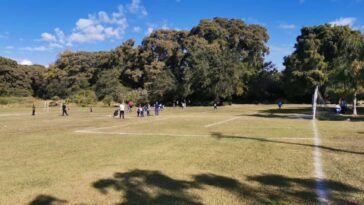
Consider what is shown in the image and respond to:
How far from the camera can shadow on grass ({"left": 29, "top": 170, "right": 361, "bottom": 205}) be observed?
21.8 feet

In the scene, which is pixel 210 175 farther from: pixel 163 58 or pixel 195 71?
pixel 163 58

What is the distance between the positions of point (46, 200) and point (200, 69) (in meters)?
58.6

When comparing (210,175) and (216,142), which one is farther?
(216,142)

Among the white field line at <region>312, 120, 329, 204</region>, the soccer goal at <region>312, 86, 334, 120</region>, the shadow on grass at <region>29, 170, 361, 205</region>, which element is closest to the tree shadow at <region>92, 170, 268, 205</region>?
the shadow on grass at <region>29, 170, 361, 205</region>

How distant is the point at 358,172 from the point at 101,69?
79941mm

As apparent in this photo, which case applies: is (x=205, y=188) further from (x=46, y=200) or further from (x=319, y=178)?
(x=46, y=200)

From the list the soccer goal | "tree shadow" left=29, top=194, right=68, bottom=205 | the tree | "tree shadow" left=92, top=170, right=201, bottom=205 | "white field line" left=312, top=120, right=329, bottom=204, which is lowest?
"tree shadow" left=29, top=194, right=68, bottom=205

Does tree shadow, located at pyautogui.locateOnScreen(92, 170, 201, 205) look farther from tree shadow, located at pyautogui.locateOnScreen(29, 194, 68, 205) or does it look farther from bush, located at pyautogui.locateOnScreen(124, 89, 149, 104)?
bush, located at pyautogui.locateOnScreen(124, 89, 149, 104)

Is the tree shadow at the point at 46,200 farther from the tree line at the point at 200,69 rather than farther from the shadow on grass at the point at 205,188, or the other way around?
the tree line at the point at 200,69

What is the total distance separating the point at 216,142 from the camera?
48.3 ft

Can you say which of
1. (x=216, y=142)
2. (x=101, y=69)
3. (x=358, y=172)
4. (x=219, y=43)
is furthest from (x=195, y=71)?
(x=358, y=172)

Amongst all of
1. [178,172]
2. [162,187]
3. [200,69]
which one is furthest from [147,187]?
[200,69]

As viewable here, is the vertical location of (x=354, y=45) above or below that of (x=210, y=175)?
above

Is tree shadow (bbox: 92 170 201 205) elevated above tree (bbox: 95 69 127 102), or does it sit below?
below
